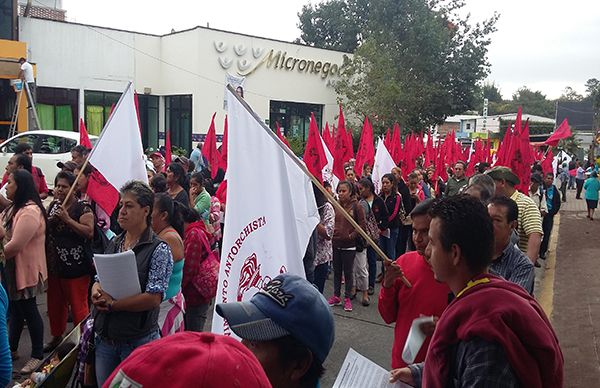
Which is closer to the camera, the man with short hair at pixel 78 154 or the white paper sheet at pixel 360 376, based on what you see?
the white paper sheet at pixel 360 376

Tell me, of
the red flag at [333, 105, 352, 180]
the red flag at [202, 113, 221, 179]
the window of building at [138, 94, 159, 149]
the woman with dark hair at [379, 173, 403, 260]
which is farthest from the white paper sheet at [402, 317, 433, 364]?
the window of building at [138, 94, 159, 149]

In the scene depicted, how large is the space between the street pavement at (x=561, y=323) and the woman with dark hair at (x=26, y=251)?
455mm

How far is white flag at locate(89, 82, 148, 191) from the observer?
529 cm

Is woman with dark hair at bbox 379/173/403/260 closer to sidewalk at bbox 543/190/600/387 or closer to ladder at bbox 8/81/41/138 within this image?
sidewalk at bbox 543/190/600/387

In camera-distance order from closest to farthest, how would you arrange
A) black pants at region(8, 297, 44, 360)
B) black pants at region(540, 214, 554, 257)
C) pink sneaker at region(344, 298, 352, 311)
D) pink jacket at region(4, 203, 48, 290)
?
1. pink jacket at region(4, 203, 48, 290)
2. black pants at region(8, 297, 44, 360)
3. pink sneaker at region(344, 298, 352, 311)
4. black pants at region(540, 214, 554, 257)

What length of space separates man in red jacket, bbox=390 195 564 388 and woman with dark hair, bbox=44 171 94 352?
392cm

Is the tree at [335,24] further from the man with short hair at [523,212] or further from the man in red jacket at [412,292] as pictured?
the man in red jacket at [412,292]

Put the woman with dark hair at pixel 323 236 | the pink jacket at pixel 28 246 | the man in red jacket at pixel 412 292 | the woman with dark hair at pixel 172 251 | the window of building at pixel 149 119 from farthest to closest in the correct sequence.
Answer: the window of building at pixel 149 119 → the woman with dark hair at pixel 323 236 → the pink jacket at pixel 28 246 → the woman with dark hair at pixel 172 251 → the man in red jacket at pixel 412 292

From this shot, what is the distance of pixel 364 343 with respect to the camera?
6031mm

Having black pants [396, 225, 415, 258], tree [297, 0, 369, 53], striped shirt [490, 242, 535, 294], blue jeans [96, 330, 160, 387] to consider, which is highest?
tree [297, 0, 369, 53]

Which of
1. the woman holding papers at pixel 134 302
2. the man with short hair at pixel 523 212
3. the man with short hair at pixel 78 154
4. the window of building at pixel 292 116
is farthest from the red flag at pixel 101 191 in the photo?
the window of building at pixel 292 116

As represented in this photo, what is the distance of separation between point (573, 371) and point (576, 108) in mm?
57705

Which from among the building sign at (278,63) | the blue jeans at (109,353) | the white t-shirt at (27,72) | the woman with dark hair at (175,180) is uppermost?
the building sign at (278,63)

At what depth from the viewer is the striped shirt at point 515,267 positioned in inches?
124
